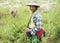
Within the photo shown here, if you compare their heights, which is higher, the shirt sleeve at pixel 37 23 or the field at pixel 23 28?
the shirt sleeve at pixel 37 23

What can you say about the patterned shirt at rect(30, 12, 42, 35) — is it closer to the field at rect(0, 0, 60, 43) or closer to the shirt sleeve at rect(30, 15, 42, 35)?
the shirt sleeve at rect(30, 15, 42, 35)

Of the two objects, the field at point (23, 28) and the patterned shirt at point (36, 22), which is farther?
the field at point (23, 28)

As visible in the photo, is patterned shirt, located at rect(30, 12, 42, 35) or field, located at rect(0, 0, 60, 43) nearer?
patterned shirt, located at rect(30, 12, 42, 35)

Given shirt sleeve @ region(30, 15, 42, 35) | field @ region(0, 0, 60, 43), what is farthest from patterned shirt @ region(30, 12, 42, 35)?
field @ region(0, 0, 60, 43)

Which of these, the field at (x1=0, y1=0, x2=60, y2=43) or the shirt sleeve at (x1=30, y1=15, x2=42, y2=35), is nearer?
the shirt sleeve at (x1=30, y1=15, x2=42, y2=35)

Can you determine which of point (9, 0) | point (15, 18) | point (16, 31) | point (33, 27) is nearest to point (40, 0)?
point (9, 0)

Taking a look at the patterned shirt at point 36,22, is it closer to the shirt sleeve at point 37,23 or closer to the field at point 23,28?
the shirt sleeve at point 37,23

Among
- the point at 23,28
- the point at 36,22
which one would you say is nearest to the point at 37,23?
the point at 36,22

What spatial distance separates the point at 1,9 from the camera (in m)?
10.1

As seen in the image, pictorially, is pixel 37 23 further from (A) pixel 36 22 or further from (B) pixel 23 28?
(B) pixel 23 28

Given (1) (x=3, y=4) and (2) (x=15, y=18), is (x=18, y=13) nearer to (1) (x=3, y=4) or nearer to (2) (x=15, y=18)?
(2) (x=15, y=18)

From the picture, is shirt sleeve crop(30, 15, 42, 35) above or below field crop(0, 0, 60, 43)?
above

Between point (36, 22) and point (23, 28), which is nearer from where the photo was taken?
point (36, 22)

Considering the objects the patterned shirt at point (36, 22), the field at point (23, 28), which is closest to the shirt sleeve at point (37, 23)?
the patterned shirt at point (36, 22)
